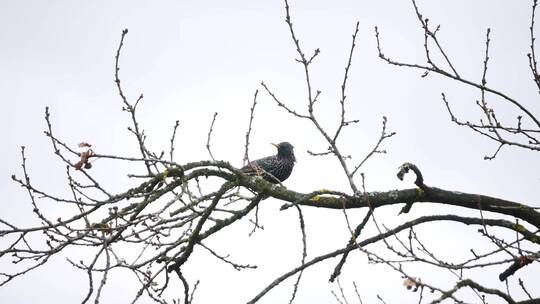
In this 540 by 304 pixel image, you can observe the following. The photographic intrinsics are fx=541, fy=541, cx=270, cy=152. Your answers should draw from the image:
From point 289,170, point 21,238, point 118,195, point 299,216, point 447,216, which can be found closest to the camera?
point 21,238

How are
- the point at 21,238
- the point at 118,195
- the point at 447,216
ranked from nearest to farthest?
the point at 21,238 < the point at 118,195 < the point at 447,216

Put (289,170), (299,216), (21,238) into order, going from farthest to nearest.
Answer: (289,170)
(299,216)
(21,238)

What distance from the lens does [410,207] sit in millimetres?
3730

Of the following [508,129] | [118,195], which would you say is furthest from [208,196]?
[508,129]

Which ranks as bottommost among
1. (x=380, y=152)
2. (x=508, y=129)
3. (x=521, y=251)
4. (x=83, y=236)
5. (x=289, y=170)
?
(x=521, y=251)

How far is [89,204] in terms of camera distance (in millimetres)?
3236

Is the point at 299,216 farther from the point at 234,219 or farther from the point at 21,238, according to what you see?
the point at 21,238

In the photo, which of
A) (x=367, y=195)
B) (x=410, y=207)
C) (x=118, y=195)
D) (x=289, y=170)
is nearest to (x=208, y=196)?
(x=118, y=195)

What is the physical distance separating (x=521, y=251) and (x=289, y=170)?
6.97 m

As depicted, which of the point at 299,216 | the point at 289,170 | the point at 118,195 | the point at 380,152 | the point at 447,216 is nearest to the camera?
the point at 118,195

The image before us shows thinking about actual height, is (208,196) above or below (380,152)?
below

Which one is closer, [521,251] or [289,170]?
[521,251]

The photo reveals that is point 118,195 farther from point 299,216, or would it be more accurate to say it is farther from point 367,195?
point 367,195

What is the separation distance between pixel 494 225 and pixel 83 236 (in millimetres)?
2704
